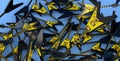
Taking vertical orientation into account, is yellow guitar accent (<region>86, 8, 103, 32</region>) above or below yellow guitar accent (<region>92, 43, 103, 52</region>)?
above

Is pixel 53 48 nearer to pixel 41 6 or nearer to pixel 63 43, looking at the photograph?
pixel 63 43

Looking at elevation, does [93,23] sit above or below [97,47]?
above

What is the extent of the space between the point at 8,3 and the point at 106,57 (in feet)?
1.73

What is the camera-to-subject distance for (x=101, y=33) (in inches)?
59.9

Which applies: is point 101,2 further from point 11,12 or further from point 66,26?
point 11,12

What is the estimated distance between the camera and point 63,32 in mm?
1502

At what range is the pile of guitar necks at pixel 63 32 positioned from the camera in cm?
149

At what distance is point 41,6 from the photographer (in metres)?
1.57

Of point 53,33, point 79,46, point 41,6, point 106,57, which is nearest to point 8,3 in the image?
point 41,6

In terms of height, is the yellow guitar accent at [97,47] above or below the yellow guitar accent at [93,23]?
below

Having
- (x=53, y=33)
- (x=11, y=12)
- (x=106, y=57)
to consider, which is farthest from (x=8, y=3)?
(x=106, y=57)

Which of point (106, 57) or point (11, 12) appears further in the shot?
point (11, 12)

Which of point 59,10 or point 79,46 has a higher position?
point 59,10

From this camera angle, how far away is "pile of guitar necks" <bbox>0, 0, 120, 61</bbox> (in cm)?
149
